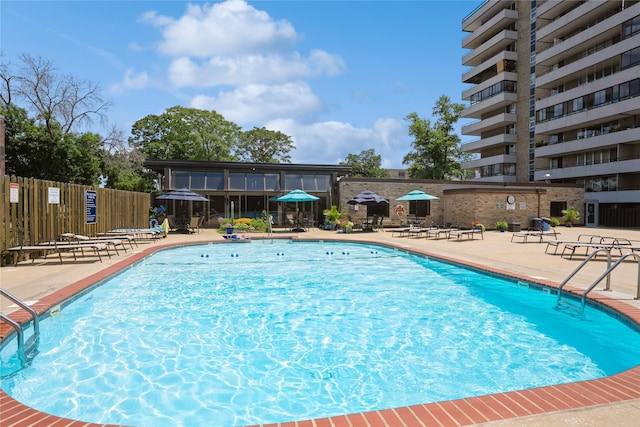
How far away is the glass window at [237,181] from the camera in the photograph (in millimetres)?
24975

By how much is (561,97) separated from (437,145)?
13048 millimetres

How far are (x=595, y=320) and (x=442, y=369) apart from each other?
3008mm

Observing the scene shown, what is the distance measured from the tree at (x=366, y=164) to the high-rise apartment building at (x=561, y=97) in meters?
15.4

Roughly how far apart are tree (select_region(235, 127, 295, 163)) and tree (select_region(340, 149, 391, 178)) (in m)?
17.7

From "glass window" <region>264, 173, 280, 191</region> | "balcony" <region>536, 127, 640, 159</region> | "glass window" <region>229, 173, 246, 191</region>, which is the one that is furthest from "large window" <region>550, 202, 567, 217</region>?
"glass window" <region>229, 173, 246, 191</region>

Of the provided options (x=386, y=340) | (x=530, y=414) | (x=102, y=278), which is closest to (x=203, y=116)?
(x=102, y=278)

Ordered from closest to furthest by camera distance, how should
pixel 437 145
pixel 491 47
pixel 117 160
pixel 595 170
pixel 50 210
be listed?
pixel 50 210, pixel 117 160, pixel 595 170, pixel 437 145, pixel 491 47

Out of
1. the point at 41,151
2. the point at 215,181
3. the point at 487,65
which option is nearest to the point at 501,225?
the point at 215,181

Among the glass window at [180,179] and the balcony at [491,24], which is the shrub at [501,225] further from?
the balcony at [491,24]

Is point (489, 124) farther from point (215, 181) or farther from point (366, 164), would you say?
point (215, 181)

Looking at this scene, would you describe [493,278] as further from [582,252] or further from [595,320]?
[582,252]

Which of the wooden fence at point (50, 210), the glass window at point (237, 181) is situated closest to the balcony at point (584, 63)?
the glass window at point (237, 181)

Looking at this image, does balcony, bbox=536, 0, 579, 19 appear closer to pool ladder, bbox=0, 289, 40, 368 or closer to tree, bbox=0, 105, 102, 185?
tree, bbox=0, 105, 102, 185

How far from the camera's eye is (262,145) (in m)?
47.2
